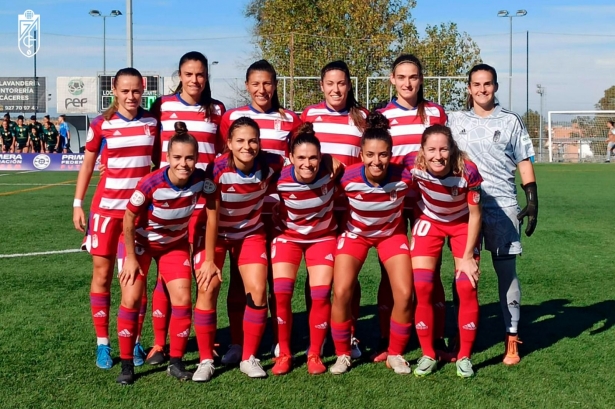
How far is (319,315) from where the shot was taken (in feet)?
14.8

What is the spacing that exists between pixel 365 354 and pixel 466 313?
2.48 feet

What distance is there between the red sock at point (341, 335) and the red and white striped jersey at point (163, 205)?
1.07 meters

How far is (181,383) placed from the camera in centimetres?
422

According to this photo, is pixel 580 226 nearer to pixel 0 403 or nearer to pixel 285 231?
pixel 285 231

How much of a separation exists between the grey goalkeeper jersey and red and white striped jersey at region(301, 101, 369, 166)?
2.04ft

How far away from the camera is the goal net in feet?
104

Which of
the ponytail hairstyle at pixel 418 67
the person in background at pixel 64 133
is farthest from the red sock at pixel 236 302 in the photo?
the person in background at pixel 64 133

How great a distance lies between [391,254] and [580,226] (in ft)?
22.2

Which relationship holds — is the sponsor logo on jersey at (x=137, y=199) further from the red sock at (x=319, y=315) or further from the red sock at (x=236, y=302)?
the red sock at (x=319, y=315)

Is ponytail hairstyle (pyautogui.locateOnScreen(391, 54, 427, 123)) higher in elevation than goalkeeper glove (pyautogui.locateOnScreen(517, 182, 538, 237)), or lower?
higher

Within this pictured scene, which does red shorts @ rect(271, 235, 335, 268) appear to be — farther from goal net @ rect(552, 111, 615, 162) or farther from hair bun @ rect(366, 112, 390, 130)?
goal net @ rect(552, 111, 615, 162)

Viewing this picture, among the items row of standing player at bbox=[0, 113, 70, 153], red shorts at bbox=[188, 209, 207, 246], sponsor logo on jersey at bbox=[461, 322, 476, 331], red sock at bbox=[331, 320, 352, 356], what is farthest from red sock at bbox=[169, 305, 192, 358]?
row of standing player at bbox=[0, 113, 70, 153]

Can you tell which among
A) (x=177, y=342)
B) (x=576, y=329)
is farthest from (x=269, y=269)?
(x=576, y=329)

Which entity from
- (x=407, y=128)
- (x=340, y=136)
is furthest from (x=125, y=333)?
(x=407, y=128)
